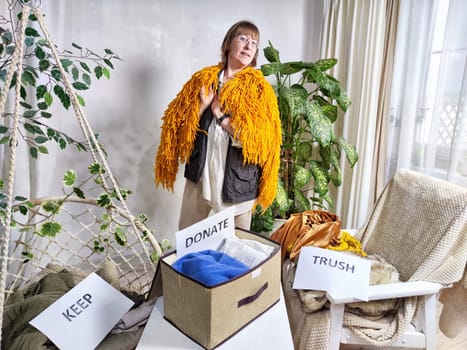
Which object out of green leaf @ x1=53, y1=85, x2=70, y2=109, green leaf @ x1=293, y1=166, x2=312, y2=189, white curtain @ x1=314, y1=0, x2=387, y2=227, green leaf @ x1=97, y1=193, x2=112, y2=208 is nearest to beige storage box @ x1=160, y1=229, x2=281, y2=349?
green leaf @ x1=97, y1=193, x2=112, y2=208

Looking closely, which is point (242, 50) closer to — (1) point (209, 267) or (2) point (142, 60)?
(2) point (142, 60)

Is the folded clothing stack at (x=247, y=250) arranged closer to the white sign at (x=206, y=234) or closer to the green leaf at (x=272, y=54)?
the white sign at (x=206, y=234)

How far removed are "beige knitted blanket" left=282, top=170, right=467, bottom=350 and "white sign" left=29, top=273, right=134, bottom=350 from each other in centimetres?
67

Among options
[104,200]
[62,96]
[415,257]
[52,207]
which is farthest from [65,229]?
[415,257]

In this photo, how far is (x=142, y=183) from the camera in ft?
6.86

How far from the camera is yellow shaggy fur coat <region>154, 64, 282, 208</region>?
1.27 metres

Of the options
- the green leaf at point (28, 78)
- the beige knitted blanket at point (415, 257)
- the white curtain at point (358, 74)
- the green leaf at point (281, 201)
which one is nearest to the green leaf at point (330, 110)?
the white curtain at point (358, 74)

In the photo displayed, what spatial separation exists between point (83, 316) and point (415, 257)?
1.14 m

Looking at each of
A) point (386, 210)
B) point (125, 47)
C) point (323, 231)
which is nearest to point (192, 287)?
point (323, 231)

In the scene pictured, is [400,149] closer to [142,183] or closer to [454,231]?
[454,231]

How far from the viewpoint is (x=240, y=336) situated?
0.68 meters

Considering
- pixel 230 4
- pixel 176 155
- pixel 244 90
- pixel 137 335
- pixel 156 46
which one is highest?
pixel 230 4

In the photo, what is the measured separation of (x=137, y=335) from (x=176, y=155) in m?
0.77

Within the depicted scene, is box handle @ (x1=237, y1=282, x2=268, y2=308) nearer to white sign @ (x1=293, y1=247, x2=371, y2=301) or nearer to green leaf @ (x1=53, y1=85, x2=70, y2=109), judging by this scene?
white sign @ (x1=293, y1=247, x2=371, y2=301)
